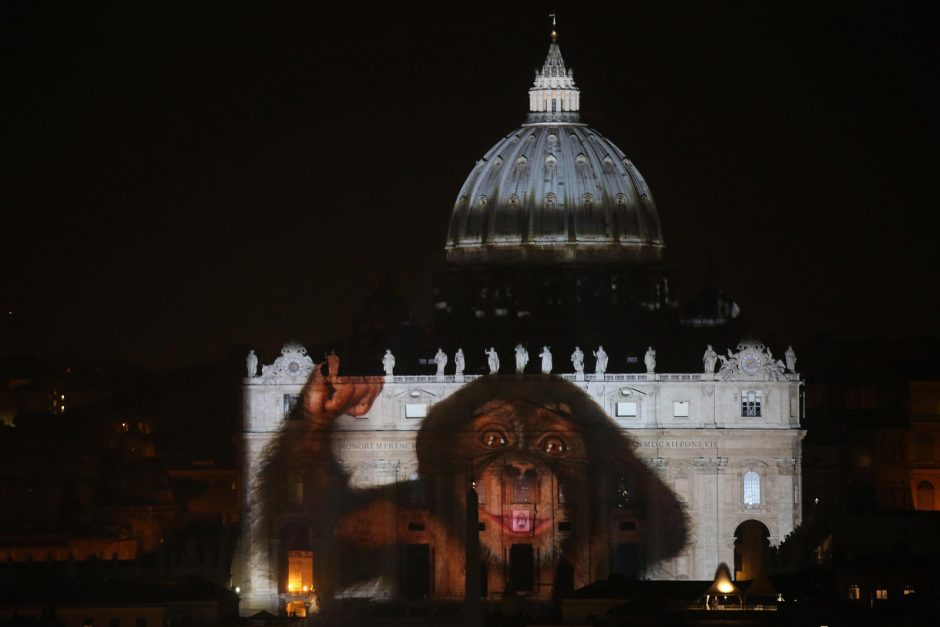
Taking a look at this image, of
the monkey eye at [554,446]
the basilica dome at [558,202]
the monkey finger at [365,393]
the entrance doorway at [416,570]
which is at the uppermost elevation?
the basilica dome at [558,202]

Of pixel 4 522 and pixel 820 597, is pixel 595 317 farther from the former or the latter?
pixel 820 597

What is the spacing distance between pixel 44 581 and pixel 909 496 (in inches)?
1722

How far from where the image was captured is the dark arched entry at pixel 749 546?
511ft

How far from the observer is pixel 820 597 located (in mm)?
124250

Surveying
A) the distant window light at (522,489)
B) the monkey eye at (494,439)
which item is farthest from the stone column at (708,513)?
the monkey eye at (494,439)

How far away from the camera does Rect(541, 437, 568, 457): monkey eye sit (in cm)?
16438

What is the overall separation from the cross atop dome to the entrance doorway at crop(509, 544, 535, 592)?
27.1m

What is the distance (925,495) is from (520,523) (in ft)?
60.7

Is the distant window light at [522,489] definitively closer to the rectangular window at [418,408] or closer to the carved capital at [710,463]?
the rectangular window at [418,408]

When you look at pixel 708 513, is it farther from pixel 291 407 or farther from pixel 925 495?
pixel 291 407

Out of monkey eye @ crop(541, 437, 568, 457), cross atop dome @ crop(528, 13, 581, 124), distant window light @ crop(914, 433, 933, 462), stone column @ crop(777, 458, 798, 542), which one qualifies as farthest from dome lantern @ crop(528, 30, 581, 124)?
stone column @ crop(777, 458, 798, 542)

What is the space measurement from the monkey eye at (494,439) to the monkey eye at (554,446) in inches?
56.0

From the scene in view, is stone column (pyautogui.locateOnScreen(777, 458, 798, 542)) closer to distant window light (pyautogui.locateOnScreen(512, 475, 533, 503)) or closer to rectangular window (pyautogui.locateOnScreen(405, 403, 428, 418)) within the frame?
distant window light (pyautogui.locateOnScreen(512, 475, 533, 503))

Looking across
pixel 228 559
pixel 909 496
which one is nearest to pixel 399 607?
pixel 228 559
